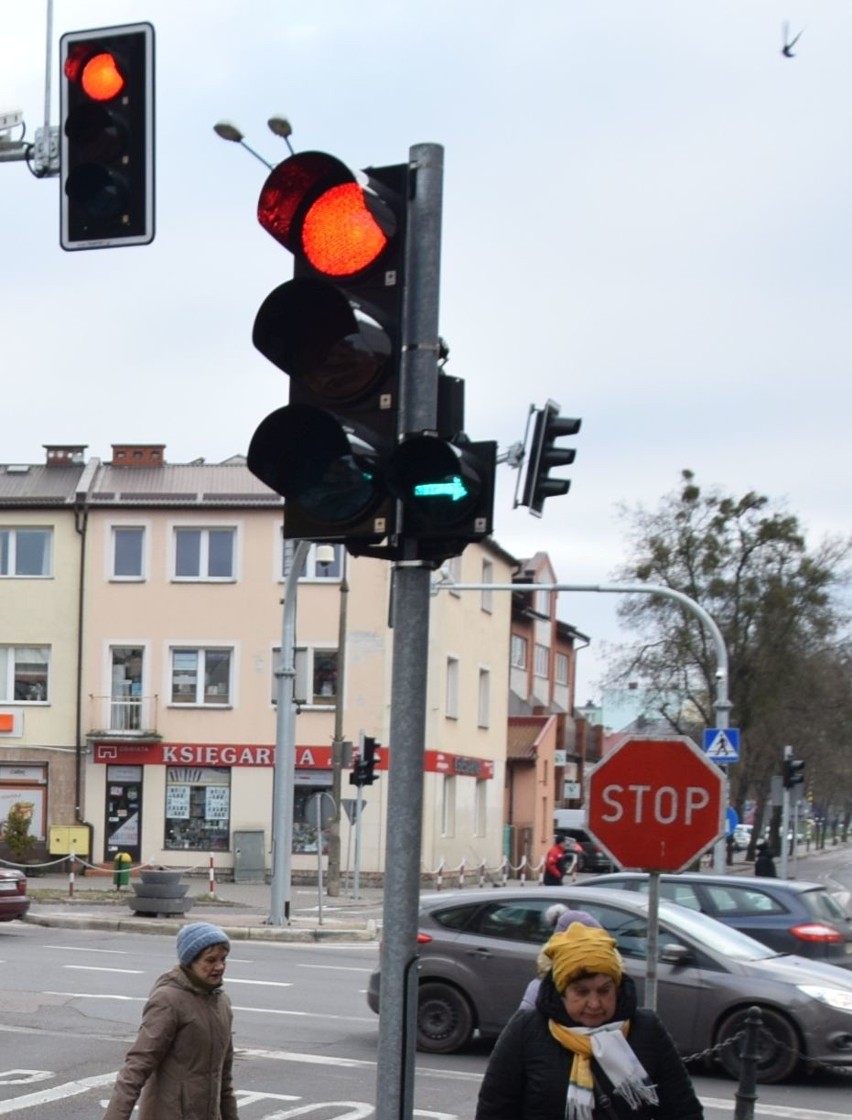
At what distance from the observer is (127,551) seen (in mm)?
48125

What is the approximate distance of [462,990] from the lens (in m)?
14.4

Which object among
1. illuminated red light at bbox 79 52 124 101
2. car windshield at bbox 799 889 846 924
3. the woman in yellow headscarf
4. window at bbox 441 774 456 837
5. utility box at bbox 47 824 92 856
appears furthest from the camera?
A: window at bbox 441 774 456 837

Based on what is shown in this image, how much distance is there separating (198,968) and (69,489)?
4310cm

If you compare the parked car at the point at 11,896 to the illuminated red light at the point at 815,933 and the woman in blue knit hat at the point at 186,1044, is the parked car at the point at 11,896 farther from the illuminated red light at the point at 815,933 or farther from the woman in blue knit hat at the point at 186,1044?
the woman in blue knit hat at the point at 186,1044

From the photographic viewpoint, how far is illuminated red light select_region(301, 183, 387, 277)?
191 inches

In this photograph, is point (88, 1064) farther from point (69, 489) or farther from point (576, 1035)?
point (69, 489)

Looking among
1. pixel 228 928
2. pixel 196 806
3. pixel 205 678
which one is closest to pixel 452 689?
pixel 205 678

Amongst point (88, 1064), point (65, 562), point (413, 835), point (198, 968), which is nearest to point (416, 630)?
point (413, 835)

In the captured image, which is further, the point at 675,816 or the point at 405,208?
the point at 675,816

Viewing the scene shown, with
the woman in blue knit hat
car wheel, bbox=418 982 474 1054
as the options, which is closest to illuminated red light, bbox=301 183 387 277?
the woman in blue knit hat

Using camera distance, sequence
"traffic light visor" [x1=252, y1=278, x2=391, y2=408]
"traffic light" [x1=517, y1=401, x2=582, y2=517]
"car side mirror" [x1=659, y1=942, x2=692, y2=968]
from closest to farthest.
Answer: "traffic light visor" [x1=252, y1=278, x2=391, y2=408]
"traffic light" [x1=517, y1=401, x2=582, y2=517]
"car side mirror" [x1=659, y1=942, x2=692, y2=968]

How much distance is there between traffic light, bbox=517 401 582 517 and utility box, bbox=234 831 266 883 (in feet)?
102

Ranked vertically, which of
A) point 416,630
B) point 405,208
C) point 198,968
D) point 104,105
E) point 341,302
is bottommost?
point 198,968

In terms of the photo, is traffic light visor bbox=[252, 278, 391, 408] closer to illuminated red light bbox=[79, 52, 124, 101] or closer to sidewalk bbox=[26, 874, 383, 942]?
illuminated red light bbox=[79, 52, 124, 101]
